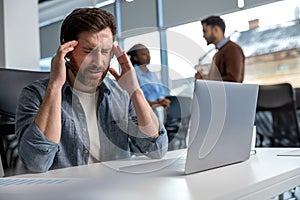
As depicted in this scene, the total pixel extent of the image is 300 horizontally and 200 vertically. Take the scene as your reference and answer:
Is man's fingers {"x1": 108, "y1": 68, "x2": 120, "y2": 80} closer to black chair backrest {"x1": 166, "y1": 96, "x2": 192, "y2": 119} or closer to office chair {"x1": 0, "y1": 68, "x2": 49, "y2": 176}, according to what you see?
black chair backrest {"x1": 166, "y1": 96, "x2": 192, "y2": 119}

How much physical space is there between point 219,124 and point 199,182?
0.63 feet

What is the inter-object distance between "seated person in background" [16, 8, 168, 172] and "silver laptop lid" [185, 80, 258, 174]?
302 mm

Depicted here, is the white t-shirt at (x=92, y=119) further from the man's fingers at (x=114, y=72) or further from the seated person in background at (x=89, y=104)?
the man's fingers at (x=114, y=72)

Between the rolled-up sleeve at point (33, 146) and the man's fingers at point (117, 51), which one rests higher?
the man's fingers at point (117, 51)

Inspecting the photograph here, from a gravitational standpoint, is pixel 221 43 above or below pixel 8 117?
above

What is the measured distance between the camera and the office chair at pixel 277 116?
263 cm

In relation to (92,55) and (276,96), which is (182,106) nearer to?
(92,55)

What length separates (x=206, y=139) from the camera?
80cm

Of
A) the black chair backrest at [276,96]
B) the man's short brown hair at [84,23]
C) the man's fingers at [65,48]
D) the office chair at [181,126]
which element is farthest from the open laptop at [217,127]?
the black chair backrest at [276,96]

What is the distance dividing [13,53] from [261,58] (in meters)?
2.80

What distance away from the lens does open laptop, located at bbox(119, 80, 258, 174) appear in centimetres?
77

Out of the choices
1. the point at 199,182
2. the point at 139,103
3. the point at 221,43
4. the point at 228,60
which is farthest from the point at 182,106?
the point at 221,43

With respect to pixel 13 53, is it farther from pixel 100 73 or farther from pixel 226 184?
pixel 226 184

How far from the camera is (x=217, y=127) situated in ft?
2.72
